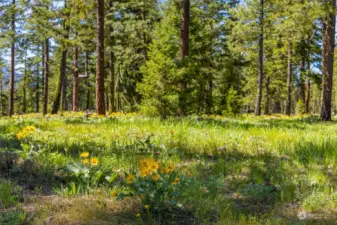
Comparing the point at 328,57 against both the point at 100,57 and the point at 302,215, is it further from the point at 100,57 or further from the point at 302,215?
the point at 302,215

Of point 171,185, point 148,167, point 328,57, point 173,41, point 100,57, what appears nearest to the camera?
point 148,167

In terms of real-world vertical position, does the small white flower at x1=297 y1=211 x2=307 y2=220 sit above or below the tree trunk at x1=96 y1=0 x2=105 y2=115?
below

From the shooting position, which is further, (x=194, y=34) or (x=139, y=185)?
(x=194, y=34)

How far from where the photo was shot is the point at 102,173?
3.03m

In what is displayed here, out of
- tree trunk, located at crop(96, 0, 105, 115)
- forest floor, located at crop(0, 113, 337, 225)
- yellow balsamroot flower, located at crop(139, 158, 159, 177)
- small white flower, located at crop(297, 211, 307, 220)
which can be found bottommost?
small white flower, located at crop(297, 211, 307, 220)

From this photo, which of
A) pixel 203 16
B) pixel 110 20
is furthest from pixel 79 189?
pixel 203 16

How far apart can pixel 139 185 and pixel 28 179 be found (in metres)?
1.48

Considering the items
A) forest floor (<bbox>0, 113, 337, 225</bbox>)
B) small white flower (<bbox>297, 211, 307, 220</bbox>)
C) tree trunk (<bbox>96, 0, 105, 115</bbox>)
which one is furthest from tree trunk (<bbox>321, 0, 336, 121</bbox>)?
small white flower (<bbox>297, 211, 307, 220</bbox>)

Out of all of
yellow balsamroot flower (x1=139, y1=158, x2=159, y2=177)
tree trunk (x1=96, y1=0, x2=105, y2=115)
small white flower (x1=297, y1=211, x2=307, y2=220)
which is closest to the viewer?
yellow balsamroot flower (x1=139, y1=158, x2=159, y2=177)

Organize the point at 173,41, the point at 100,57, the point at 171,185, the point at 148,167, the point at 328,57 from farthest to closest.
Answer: the point at 173,41
the point at 328,57
the point at 100,57
the point at 171,185
the point at 148,167

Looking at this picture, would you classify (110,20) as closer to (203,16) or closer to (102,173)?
(203,16)

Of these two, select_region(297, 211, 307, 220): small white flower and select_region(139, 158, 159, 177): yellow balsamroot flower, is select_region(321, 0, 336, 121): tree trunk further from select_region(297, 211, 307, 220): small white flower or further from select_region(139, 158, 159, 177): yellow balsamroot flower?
select_region(139, 158, 159, 177): yellow balsamroot flower

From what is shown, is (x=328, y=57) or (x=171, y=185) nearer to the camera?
(x=171, y=185)

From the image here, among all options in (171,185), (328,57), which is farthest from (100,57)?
(171,185)
